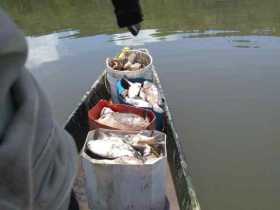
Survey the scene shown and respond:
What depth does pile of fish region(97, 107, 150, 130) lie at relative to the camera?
288 cm

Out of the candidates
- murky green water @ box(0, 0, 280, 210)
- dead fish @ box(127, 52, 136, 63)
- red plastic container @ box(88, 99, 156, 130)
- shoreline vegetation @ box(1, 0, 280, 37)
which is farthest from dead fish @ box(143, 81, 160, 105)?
shoreline vegetation @ box(1, 0, 280, 37)

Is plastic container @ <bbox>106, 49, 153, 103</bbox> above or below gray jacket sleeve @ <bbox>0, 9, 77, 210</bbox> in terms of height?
below

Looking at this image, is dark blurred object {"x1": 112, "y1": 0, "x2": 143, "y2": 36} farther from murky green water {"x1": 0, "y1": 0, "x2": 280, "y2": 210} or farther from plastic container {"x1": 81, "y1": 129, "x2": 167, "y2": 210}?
plastic container {"x1": 81, "y1": 129, "x2": 167, "y2": 210}

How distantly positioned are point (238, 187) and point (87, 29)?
5998 mm

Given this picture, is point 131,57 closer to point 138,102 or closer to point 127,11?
point 138,102

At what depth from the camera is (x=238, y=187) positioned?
11.6 feet

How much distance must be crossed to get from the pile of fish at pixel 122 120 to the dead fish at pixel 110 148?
0.36 m

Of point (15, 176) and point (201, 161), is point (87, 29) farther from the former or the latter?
point (15, 176)

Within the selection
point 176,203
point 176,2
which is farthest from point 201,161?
point 176,2

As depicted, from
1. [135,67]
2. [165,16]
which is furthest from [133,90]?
[165,16]

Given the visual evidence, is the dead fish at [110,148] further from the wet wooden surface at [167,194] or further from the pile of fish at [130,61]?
the pile of fish at [130,61]

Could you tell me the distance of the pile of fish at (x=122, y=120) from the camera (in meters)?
2.88

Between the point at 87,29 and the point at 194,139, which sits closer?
the point at 194,139

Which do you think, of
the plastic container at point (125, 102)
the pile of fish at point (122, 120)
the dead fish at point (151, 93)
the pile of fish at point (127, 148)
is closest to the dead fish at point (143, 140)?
the pile of fish at point (127, 148)
